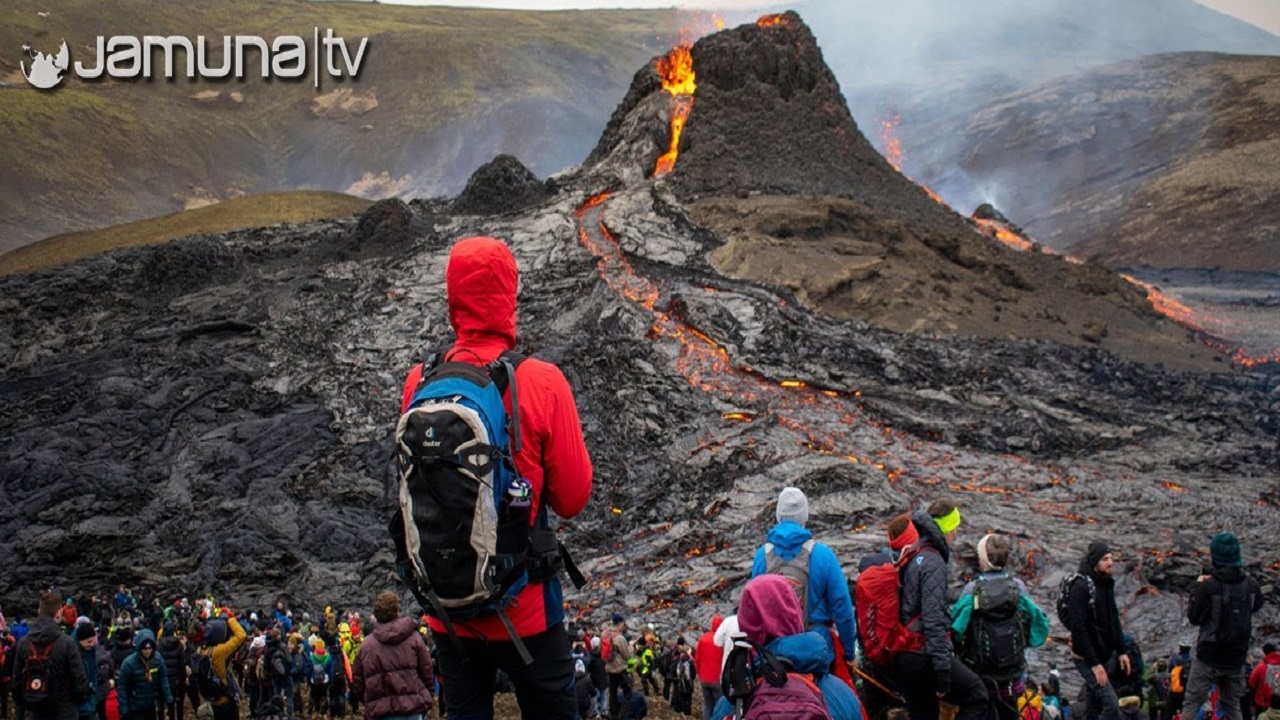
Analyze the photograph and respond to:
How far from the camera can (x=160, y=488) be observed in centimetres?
2780

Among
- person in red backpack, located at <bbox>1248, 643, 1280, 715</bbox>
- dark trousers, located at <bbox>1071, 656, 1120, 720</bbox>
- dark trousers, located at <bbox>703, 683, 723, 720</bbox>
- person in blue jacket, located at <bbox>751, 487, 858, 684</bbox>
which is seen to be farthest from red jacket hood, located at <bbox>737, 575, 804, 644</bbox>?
person in red backpack, located at <bbox>1248, 643, 1280, 715</bbox>

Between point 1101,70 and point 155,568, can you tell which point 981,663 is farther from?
point 1101,70

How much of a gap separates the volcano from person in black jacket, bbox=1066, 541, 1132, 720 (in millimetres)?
10918

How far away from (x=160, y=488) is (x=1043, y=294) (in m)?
28.6

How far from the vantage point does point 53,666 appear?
8.56 metres

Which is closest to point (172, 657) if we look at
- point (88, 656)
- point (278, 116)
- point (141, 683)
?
point (141, 683)

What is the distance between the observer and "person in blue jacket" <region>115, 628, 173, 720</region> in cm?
1075

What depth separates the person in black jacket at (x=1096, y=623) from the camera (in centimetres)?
807

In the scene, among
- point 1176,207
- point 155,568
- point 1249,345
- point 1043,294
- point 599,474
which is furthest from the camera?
point 1176,207

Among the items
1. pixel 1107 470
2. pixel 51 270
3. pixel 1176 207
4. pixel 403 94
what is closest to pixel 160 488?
pixel 51 270

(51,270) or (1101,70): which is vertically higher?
(1101,70)

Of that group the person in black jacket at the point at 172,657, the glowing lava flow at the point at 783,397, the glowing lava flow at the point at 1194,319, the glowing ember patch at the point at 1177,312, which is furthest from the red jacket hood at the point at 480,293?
the glowing ember patch at the point at 1177,312

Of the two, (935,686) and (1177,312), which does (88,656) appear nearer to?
(935,686)

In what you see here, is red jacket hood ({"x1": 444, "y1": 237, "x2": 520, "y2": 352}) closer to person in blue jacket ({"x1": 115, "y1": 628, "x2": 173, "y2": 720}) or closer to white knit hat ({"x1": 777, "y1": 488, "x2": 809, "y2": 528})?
white knit hat ({"x1": 777, "y1": 488, "x2": 809, "y2": 528})
